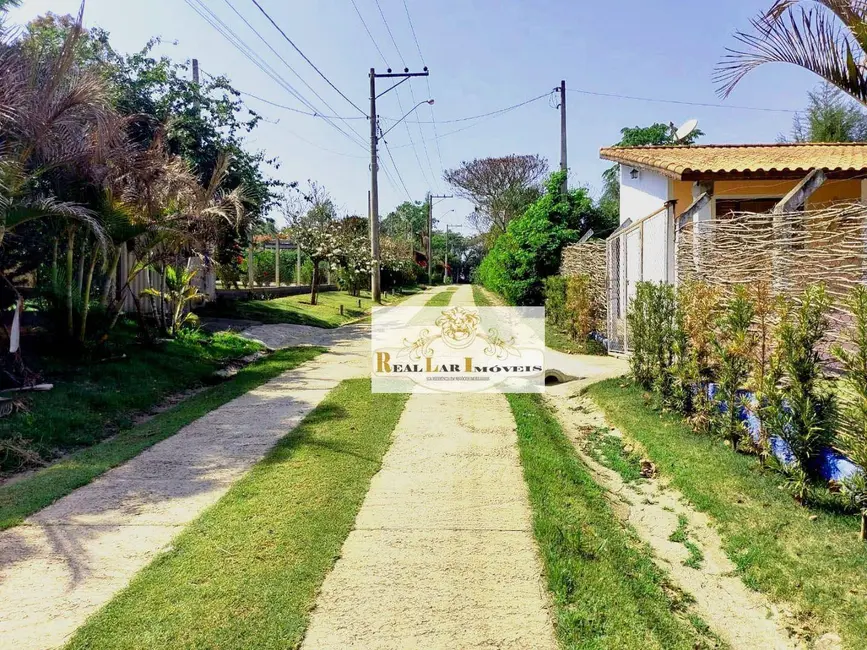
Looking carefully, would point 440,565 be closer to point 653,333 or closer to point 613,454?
point 613,454

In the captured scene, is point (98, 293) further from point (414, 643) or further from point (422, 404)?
point (414, 643)

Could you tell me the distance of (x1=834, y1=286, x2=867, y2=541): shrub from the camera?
3.50 m

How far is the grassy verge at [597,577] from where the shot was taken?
285 centimetres

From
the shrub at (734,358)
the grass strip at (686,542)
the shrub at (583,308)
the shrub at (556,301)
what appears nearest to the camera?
the grass strip at (686,542)

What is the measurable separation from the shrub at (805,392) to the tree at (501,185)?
1530 inches

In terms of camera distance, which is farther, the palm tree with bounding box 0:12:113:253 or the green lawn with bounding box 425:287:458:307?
the green lawn with bounding box 425:287:458:307

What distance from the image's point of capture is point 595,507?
4484 millimetres

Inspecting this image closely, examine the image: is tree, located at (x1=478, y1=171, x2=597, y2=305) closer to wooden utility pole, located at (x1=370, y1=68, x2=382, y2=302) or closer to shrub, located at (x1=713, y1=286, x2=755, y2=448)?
wooden utility pole, located at (x1=370, y1=68, x2=382, y2=302)

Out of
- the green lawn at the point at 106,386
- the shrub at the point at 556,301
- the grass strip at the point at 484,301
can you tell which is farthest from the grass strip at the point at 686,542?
the grass strip at the point at 484,301

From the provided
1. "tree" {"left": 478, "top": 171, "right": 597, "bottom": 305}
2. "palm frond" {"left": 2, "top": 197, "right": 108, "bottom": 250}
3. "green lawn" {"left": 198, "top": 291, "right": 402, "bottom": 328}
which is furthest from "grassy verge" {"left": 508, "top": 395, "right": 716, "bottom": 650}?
"green lawn" {"left": 198, "top": 291, "right": 402, "bottom": 328}

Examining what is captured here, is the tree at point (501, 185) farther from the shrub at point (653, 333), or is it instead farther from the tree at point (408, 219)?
the shrub at point (653, 333)

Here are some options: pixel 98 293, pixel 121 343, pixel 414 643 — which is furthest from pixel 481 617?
pixel 98 293

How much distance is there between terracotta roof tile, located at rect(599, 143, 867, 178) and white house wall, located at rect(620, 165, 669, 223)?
1.61 feet

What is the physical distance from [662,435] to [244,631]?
4633 mm
